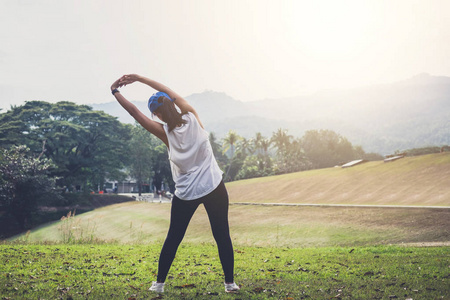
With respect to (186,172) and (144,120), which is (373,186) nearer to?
(186,172)

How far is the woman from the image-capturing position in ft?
14.4

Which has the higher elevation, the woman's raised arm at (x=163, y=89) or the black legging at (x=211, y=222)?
the woman's raised arm at (x=163, y=89)

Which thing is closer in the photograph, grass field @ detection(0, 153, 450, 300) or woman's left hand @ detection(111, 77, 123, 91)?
grass field @ detection(0, 153, 450, 300)

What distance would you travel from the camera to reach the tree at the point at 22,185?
110ft

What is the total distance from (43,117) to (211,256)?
5114 centimetres

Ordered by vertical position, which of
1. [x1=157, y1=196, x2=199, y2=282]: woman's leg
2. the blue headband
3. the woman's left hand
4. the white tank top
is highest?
the woman's left hand

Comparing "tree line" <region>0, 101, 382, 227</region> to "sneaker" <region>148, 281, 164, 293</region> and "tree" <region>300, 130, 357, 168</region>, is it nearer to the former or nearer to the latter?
"tree" <region>300, 130, 357, 168</region>

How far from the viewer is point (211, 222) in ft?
14.9

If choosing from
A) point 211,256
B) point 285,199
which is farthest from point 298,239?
point 285,199

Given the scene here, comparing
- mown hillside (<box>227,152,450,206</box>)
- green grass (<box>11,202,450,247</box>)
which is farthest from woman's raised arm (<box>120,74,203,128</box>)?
mown hillside (<box>227,152,450,206</box>)

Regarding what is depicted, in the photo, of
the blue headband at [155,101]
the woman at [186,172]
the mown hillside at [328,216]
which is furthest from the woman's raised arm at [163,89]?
the mown hillside at [328,216]

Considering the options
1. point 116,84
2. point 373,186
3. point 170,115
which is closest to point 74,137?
point 373,186

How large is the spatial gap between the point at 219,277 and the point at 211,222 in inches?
62.1

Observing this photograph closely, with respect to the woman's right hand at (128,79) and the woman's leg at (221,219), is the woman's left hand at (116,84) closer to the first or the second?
the woman's right hand at (128,79)
